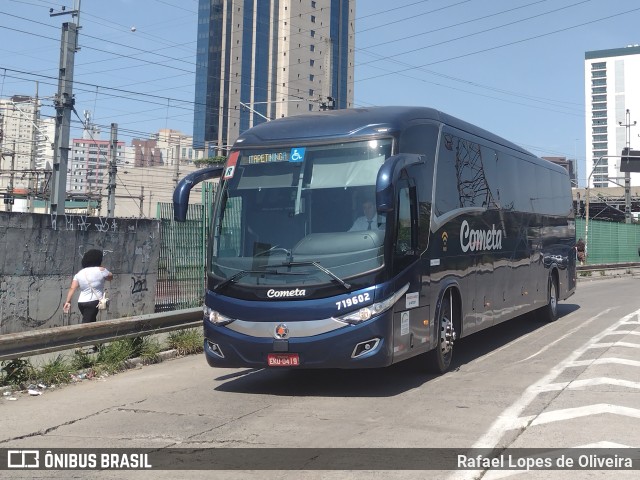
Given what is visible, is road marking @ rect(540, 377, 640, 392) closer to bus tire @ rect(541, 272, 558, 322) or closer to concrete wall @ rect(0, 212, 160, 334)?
bus tire @ rect(541, 272, 558, 322)

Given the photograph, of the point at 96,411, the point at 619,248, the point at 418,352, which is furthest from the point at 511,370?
the point at 619,248

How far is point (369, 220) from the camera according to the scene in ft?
27.4

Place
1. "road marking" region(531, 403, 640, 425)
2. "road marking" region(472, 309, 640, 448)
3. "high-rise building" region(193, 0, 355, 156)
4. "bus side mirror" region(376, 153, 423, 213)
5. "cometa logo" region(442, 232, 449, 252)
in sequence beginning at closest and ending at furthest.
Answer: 1. "road marking" region(472, 309, 640, 448)
2. "road marking" region(531, 403, 640, 425)
3. "bus side mirror" region(376, 153, 423, 213)
4. "cometa logo" region(442, 232, 449, 252)
5. "high-rise building" region(193, 0, 355, 156)

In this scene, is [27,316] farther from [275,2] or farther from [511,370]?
[275,2]

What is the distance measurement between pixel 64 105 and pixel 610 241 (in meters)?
33.1

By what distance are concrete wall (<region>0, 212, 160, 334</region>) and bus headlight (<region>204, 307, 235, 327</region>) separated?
5.89m

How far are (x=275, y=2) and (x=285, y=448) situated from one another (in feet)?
418

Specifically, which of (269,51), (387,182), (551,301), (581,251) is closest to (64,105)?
(551,301)

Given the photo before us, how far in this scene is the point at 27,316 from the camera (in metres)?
13.4

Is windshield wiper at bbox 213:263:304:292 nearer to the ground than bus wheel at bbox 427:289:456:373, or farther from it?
farther from it

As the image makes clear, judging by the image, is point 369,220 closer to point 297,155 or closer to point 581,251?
point 297,155

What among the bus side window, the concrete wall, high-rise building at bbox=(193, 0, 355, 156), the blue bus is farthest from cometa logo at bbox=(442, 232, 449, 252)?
high-rise building at bbox=(193, 0, 355, 156)

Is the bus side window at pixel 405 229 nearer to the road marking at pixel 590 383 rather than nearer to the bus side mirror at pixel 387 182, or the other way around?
the bus side mirror at pixel 387 182

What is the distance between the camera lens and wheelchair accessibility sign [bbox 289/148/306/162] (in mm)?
8805
